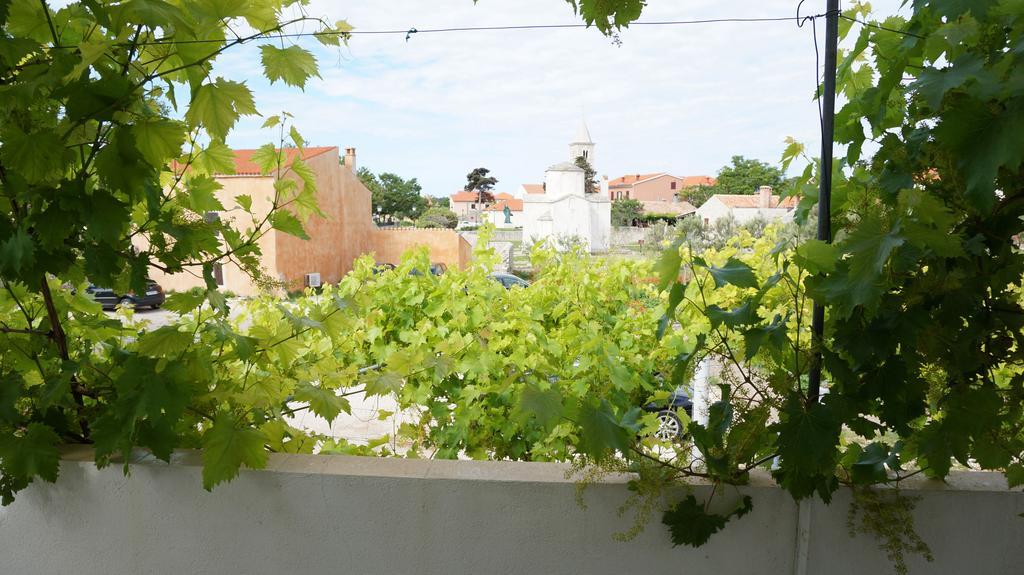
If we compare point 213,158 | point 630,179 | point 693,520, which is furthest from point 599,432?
point 630,179

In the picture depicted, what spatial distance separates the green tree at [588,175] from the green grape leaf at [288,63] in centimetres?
2403

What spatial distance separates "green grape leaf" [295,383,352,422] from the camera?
1105mm

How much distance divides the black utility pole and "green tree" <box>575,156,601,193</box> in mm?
24028

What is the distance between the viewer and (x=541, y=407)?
95cm

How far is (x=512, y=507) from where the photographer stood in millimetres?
1051

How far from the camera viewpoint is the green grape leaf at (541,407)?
0.95 m

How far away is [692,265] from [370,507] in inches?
25.6

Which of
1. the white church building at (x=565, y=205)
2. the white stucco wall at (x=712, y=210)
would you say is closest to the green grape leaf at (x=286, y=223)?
the white church building at (x=565, y=205)

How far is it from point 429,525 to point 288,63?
2.61 feet

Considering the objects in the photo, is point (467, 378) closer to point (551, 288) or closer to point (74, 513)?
point (551, 288)

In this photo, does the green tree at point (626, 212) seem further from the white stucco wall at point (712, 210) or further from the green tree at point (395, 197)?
the green tree at point (395, 197)

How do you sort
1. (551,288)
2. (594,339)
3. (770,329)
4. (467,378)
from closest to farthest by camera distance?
(770,329) < (594,339) < (467,378) < (551,288)

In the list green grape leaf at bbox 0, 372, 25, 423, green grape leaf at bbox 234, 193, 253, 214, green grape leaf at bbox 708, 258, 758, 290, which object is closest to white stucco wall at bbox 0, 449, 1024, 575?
green grape leaf at bbox 0, 372, 25, 423

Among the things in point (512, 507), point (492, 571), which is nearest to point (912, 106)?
point (512, 507)
